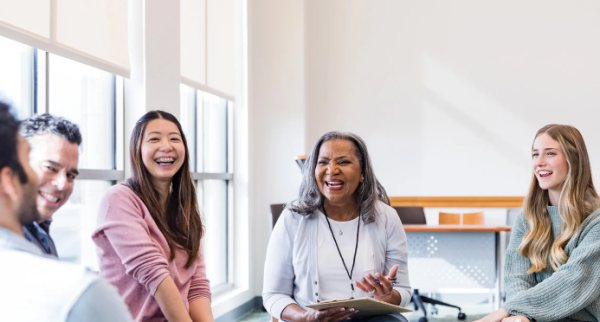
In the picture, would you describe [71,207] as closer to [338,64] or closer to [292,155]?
[292,155]

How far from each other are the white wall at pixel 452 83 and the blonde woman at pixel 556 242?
404cm

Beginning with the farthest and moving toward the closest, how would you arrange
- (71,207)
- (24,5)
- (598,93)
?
(598,93), (71,207), (24,5)

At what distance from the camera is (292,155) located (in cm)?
613

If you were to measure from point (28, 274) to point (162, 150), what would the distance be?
5.04ft

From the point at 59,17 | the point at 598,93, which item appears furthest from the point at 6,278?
the point at 598,93

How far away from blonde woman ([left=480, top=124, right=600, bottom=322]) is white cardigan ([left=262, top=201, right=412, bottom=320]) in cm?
41

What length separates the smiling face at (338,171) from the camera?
8.05 ft

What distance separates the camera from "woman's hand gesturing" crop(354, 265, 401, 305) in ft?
7.23

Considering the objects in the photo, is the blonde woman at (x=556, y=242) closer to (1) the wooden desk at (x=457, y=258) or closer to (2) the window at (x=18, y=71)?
(2) the window at (x=18, y=71)

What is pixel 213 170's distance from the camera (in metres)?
5.46

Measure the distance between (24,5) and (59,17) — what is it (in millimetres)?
272

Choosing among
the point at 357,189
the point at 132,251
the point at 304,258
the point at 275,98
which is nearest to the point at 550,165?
the point at 357,189

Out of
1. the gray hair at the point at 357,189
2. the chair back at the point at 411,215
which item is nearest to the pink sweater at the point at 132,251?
the gray hair at the point at 357,189

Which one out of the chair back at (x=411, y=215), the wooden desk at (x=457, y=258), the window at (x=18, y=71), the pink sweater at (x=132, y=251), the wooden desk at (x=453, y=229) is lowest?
the wooden desk at (x=457, y=258)
